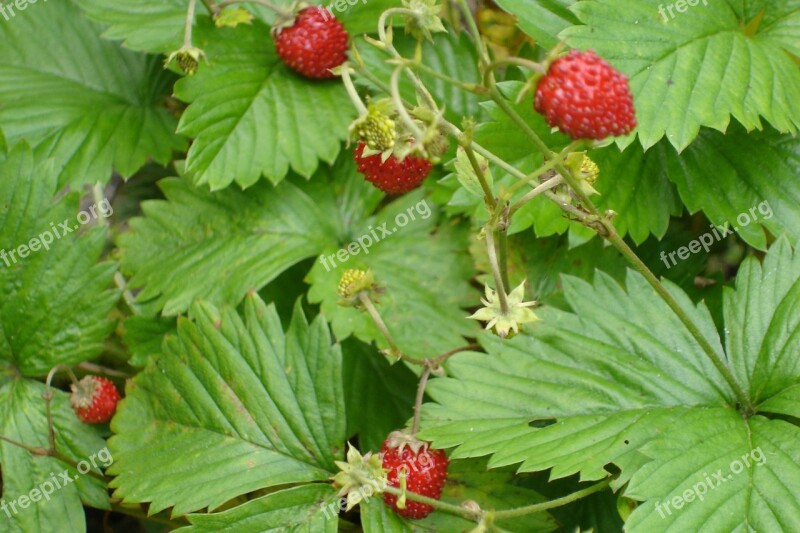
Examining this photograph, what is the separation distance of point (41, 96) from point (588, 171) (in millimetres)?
1598

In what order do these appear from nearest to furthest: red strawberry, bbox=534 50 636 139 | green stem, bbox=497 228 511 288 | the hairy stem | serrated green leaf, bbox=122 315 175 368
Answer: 1. red strawberry, bbox=534 50 636 139
2. the hairy stem
3. green stem, bbox=497 228 511 288
4. serrated green leaf, bbox=122 315 175 368

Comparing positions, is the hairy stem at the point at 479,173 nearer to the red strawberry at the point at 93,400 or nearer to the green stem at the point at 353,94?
the green stem at the point at 353,94

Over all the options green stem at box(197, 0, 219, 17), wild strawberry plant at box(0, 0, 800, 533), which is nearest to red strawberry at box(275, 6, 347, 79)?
wild strawberry plant at box(0, 0, 800, 533)

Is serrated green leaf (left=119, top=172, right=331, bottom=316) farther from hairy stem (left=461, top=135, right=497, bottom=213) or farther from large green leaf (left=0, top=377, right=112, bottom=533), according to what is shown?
hairy stem (left=461, top=135, right=497, bottom=213)

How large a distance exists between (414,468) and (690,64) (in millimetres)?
981

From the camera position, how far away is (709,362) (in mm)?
1597

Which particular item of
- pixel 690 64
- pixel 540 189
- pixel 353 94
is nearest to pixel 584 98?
pixel 540 189

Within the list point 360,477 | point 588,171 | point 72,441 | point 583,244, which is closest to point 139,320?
point 72,441

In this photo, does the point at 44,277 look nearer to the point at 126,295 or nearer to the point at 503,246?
the point at 126,295

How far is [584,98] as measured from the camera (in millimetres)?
1019

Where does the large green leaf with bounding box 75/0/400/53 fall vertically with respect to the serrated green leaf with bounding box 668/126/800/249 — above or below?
above

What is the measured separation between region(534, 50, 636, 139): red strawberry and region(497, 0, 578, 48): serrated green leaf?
786 mm

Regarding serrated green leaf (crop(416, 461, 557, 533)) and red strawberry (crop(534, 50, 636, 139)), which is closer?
red strawberry (crop(534, 50, 636, 139))

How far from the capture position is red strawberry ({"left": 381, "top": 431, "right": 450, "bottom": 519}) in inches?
57.5
